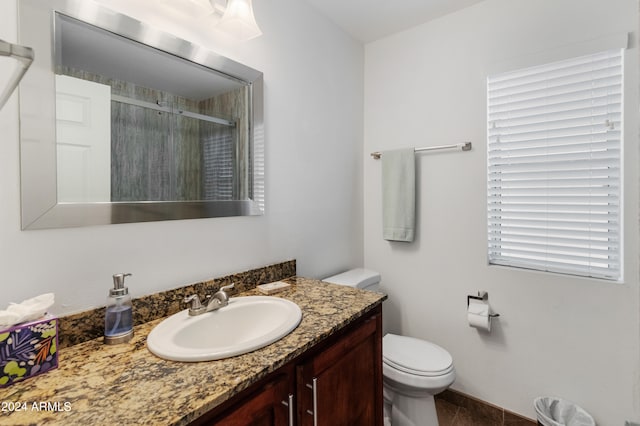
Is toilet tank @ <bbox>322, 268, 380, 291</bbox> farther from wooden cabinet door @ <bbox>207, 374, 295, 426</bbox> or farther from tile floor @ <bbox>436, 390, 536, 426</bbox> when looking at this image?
wooden cabinet door @ <bbox>207, 374, 295, 426</bbox>

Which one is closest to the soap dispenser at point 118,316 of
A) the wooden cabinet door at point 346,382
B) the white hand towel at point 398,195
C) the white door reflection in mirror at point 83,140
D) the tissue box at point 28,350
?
the tissue box at point 28,350

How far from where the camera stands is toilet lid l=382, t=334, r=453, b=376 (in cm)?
148

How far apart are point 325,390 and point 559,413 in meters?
1.40

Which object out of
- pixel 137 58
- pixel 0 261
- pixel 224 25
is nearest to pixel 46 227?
pixel 0 261

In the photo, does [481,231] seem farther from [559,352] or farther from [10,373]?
[10,373]

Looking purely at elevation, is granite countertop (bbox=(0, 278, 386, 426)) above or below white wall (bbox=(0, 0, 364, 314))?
below

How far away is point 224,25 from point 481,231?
66.7 inches

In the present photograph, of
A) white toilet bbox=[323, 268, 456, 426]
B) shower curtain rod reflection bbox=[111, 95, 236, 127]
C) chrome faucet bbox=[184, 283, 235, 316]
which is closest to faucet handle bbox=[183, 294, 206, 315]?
chrome faucet bbox=[184, 283, 235, 316]

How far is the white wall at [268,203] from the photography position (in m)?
0.85

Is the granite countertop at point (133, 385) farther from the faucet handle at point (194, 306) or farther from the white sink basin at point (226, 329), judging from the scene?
the faucet handle at point (194, 306)

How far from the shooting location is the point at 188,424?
0.63 meters

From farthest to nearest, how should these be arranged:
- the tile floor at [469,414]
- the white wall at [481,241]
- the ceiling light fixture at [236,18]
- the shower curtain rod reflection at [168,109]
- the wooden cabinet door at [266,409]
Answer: the tile floor at [469,414] → the white wall at [481,241] → the ceiling light fixture at [236,18] → the shower curtain rod reflection at [168,109] → the wooden cabinet door at [266,409]

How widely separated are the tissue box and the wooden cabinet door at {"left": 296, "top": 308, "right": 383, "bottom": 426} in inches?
25.2

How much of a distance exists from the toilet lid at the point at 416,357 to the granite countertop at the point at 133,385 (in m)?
0.75
